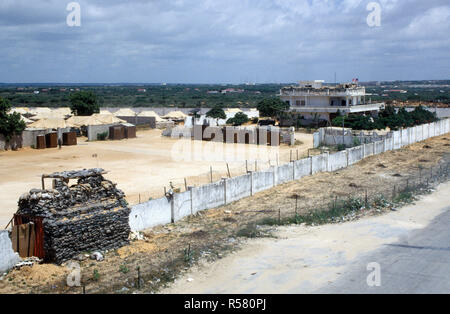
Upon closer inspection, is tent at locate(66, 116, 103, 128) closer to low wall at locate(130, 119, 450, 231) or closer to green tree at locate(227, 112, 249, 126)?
green tree at locate(227, 112, 249, 126)

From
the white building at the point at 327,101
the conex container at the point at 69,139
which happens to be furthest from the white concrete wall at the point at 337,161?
the white building at the point at 327,101

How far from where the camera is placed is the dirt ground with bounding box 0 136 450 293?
12.5 meters

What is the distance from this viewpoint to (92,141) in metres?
44.7

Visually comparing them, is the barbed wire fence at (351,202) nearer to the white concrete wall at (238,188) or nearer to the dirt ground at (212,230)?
the dirt ground at (212,230)

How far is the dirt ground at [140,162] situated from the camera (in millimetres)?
24058

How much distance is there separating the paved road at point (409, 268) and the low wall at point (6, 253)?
852 centimetres

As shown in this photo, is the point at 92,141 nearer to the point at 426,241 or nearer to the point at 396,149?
the point at 396,149

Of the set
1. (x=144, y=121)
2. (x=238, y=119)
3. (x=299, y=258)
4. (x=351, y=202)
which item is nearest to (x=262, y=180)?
(x=351, y=202)

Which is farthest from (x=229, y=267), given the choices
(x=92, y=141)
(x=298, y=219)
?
(x=92, y=141)

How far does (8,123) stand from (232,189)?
80.6 ft

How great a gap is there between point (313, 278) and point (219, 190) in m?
7.97

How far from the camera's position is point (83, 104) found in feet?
184
